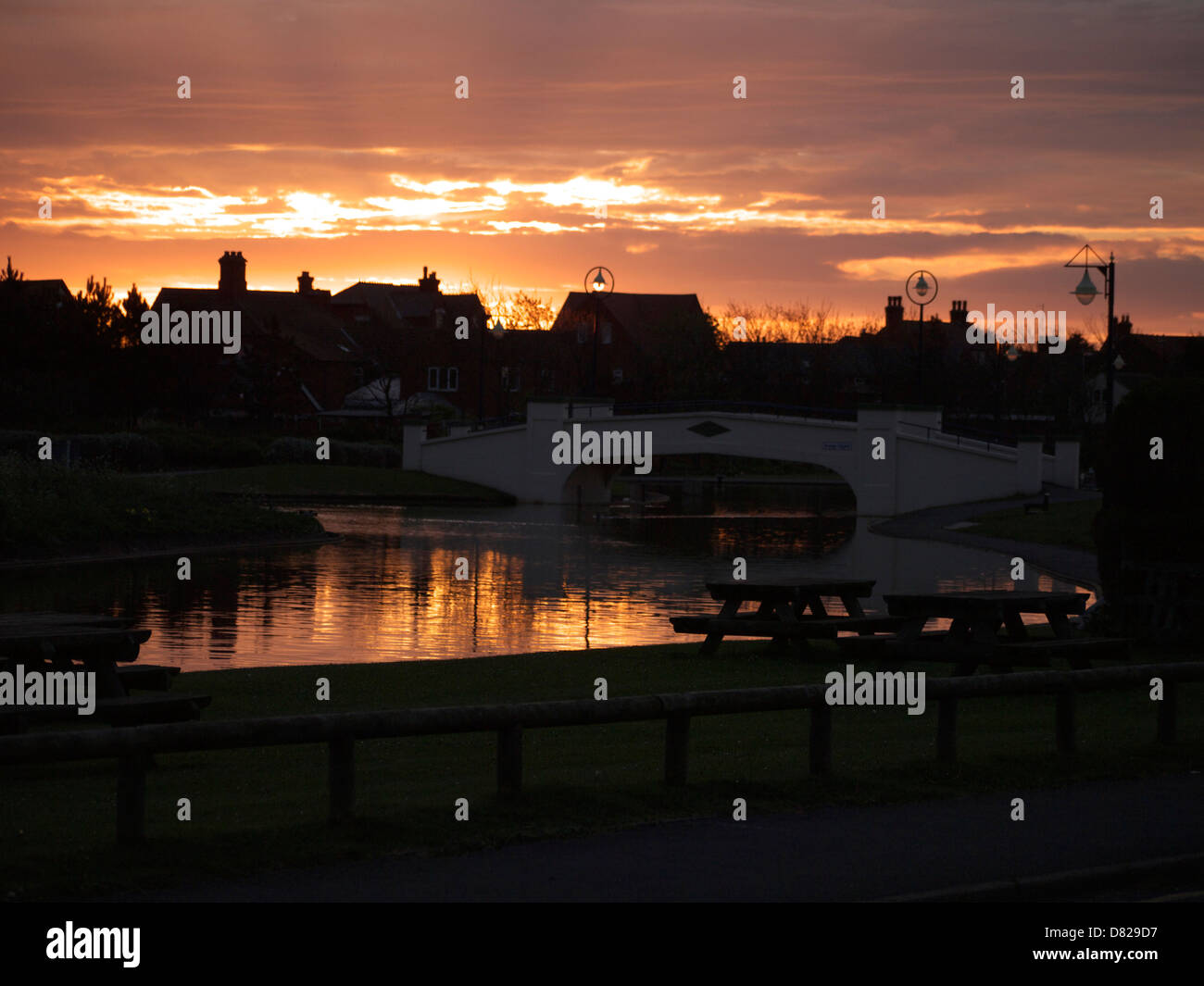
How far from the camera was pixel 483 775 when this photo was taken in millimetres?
10180

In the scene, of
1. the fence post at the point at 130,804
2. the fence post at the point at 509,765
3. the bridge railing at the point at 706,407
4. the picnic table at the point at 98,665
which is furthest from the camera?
the bridge railing at the point at 706,407

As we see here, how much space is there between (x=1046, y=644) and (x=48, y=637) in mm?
8837

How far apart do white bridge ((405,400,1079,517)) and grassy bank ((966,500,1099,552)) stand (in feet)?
18.5

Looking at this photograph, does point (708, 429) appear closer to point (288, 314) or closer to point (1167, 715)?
point (1167, 715)

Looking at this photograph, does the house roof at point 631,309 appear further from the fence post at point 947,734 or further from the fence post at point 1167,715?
the fence post at point 947,734

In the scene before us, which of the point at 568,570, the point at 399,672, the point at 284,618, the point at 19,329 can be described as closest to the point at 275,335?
the point at 19,329

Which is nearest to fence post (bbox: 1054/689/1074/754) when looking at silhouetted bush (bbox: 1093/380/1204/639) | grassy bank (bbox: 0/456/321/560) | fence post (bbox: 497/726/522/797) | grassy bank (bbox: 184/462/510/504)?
fence post (bbox: 497/726/522/797)

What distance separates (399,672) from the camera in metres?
15.7

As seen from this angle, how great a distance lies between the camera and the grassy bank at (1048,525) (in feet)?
121

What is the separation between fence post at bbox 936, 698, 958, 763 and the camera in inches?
399

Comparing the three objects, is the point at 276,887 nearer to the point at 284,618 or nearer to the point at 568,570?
the point at 284,618

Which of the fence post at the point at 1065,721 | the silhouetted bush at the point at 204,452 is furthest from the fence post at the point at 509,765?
the silhouetted bush at the point at 204,452

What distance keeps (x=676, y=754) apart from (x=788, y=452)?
47323mm

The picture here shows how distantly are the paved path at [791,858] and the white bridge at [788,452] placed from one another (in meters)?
44.9
